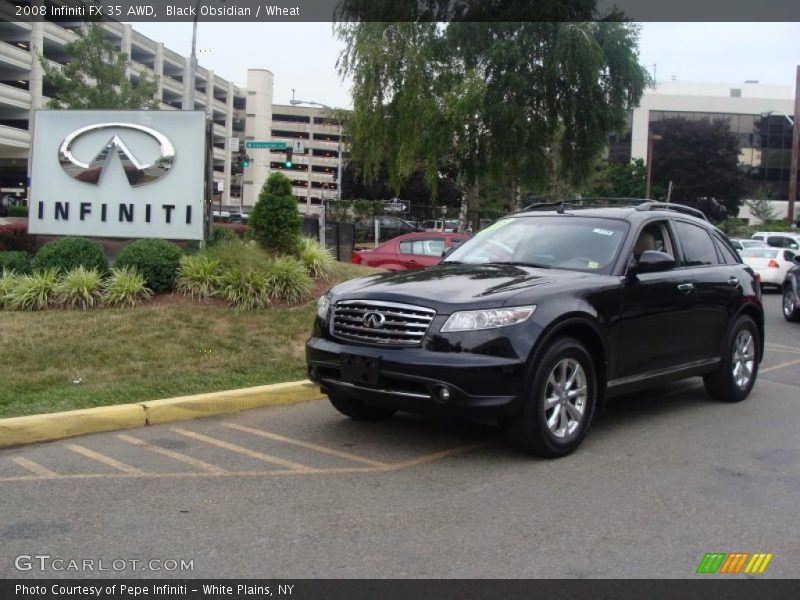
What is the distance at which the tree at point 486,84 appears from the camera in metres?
22.6

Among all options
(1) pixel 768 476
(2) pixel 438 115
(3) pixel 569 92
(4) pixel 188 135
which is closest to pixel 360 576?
(1) pixel 768 476

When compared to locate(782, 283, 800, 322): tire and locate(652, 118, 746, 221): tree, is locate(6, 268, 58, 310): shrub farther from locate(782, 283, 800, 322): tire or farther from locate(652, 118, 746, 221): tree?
locate(652, 118, 746, 221): tree

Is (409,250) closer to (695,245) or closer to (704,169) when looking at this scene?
(695,245)

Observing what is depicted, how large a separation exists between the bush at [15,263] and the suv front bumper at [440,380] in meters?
6.85

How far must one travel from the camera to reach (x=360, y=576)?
3809 mm

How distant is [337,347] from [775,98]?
86666 millimetres

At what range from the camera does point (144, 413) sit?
261 inches

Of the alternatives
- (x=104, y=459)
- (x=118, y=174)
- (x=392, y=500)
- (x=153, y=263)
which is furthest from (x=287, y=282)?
(x=392, y=500)

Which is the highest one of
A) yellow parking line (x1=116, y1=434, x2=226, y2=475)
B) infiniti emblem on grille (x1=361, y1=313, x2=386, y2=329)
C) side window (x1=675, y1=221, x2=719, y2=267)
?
side window (x1=675, y1=221, x2=719, y2=267)

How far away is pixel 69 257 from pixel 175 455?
5563 mm

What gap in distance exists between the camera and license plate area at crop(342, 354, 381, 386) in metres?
5.48

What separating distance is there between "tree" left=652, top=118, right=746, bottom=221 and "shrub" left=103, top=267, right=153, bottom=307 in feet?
189

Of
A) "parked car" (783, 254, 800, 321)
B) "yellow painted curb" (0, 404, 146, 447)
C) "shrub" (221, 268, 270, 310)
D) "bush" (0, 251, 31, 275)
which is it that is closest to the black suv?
"yellow painted curb" (0, 404, 146, 447)

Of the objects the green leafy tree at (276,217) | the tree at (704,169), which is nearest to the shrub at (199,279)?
the green leafy tree at (276,217)
